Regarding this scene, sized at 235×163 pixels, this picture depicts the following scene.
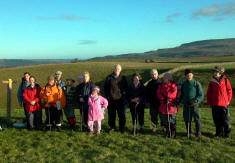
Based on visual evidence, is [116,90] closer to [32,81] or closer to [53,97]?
[53,97]

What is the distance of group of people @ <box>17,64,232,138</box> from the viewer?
24.3 feet

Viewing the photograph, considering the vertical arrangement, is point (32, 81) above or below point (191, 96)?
above

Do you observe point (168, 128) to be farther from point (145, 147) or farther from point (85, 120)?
point (85, 120)

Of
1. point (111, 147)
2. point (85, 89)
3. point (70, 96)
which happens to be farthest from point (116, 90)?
point (111, 147)

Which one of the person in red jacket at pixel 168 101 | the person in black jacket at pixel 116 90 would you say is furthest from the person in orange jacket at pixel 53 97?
the person in red jacket at pixel 168 101

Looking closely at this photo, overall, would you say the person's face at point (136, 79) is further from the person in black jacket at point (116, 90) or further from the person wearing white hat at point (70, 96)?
the person wearing white hat at point (70, 96)

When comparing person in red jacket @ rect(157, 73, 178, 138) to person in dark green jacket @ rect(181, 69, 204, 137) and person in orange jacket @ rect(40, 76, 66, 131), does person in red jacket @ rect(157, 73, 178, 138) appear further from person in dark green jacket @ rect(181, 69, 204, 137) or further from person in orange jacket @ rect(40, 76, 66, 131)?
person in orange jacket @ rect(40, 76, 66, 131)

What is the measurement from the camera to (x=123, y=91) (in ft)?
26.5

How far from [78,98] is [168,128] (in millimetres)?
3454

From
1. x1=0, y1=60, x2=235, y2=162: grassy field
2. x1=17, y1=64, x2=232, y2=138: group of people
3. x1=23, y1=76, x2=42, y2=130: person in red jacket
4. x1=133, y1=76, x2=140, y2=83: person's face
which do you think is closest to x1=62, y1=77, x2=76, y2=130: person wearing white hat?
x1=17, y1=64, x2=232, y2=138: group of people

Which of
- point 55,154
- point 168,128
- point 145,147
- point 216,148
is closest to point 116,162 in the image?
point 145,147

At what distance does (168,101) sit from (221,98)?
1.81 m

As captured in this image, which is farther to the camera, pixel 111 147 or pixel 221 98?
pixel 221 98

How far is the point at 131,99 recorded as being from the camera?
795 centimetres
